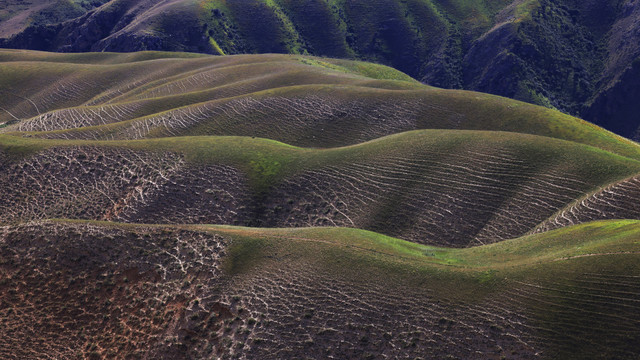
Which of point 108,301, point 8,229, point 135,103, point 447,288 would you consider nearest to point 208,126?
point 135,103

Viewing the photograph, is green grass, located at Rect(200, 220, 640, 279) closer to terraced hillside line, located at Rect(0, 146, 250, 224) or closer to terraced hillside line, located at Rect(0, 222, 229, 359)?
terraced hillside line, located at Rect(0, 222, 229, 359)

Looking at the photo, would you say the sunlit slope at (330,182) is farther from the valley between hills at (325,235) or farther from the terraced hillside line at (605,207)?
the terraced hillside line at (605,207)

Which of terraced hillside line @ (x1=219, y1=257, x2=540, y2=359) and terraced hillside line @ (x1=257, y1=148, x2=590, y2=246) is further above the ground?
terraced hillside line @ (x1=219, y1=257, x2=540, y2=359)

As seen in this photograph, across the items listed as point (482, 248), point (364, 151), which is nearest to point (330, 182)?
point (364, 151)

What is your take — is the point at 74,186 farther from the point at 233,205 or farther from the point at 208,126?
the point at 208,126

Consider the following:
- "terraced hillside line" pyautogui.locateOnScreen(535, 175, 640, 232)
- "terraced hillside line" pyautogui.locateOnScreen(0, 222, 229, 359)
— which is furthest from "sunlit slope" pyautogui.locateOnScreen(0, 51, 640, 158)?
"terraced hillside line" pyautogui.locateOnScreen(0, 222, 229, 359)

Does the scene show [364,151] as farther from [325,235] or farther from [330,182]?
[325,235]

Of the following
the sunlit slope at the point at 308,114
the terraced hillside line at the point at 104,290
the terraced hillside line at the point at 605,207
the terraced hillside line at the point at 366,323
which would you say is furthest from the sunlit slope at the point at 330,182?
the terraced hillside line at the point at 366,323
